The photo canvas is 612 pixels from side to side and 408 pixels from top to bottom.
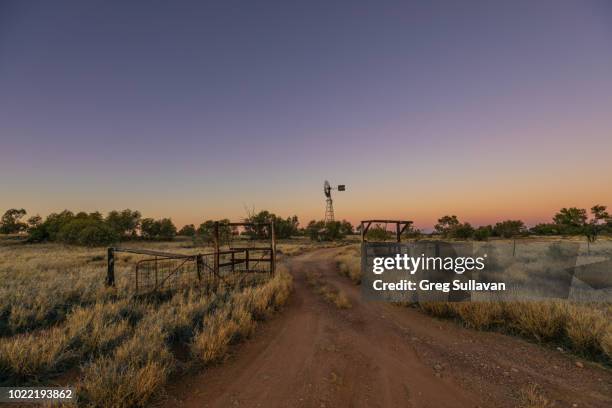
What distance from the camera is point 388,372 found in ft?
16.7

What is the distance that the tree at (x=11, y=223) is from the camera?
291ft

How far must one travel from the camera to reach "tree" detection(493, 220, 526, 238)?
64.9m

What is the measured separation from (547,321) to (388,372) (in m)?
4.72

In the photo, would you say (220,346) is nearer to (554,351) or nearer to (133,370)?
(133,370)

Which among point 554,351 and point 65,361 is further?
point 554,351

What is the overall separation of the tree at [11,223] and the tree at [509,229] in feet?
479

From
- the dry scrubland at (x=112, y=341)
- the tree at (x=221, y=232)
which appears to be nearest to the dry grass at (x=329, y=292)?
the dry scrubland at (x=112, y=341)

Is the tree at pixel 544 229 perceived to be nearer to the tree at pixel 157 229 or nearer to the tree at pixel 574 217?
the tree at pixel 574 217

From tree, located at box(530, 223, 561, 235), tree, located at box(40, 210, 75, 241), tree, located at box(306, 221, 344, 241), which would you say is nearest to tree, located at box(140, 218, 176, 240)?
tree, located at box(40, 210, 75, 241)

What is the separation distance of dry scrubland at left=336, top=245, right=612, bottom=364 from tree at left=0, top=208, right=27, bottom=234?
12952 cm

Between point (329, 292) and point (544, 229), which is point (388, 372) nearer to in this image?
point (329, 292)

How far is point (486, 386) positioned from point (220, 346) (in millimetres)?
5080

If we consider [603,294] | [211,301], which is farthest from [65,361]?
[603,294]

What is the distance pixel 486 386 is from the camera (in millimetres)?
4602
